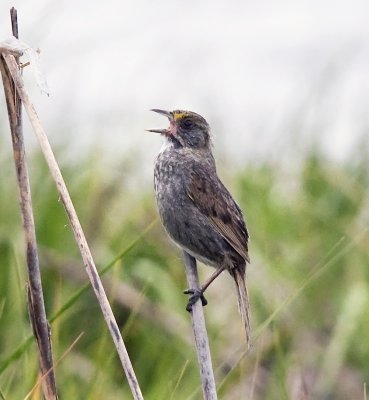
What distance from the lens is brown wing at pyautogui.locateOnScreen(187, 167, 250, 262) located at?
4.88 meters

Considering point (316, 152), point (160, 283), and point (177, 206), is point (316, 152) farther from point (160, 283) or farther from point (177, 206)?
point (177, 206)

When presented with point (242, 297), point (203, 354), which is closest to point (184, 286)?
point (242, 297)

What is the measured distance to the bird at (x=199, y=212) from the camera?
4.78 meters

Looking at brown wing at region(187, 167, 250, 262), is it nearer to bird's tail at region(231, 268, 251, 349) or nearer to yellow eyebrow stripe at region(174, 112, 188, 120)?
bird's tail at region(231, 268, 251, 349)

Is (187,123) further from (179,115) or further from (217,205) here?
(217,205)

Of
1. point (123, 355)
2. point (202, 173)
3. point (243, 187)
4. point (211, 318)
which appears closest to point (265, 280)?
point (211, 318)

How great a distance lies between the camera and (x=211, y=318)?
6078mm

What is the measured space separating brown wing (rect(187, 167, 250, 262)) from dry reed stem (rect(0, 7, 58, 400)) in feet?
5.56

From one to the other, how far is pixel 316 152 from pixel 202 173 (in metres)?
2.40

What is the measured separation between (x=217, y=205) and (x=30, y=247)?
1808 mm

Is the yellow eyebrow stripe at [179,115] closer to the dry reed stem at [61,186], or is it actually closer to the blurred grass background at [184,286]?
the blurred grass background at [184,286]

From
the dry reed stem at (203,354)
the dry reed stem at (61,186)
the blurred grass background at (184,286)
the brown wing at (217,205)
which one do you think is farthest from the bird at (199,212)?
the dry reed stem at (61,186)

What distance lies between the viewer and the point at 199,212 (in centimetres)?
492

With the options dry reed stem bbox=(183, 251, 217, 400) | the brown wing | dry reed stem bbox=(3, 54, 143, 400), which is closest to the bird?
the brown wing
